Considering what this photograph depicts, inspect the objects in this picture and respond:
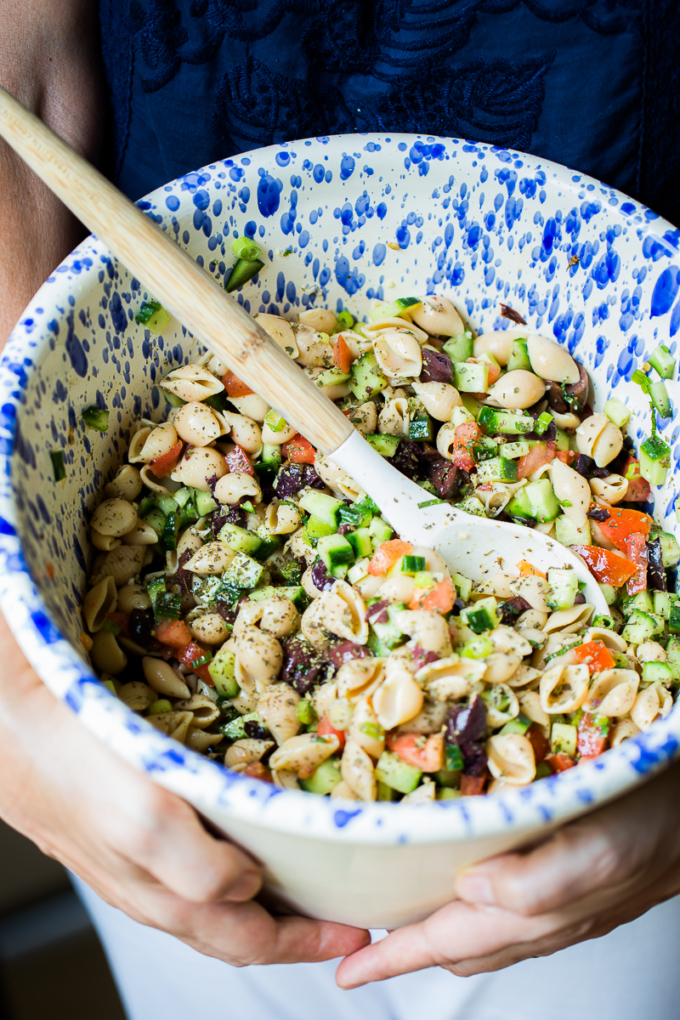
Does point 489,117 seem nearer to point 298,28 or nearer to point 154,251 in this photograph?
point 298,28

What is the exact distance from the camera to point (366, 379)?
1.10 m

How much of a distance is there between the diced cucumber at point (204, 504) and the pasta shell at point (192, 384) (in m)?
0.13

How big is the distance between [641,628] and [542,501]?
204 mm

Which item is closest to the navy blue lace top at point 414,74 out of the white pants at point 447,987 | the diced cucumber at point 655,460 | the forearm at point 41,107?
the forearm at point 41,107

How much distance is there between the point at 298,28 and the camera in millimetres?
1014

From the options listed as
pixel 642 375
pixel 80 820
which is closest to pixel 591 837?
pixel 80 820

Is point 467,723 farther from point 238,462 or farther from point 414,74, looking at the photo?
point 414,74

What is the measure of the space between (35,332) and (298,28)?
55 cm

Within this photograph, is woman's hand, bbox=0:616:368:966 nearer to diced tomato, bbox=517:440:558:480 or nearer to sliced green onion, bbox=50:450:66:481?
sliced green onion, bbox=50:450:66:481

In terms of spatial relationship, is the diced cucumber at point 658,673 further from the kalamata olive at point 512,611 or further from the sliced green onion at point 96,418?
the sliced green onion at point 96,418

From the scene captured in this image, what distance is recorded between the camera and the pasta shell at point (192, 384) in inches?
41.1

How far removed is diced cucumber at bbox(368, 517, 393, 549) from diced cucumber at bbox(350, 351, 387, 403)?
0.21 metres

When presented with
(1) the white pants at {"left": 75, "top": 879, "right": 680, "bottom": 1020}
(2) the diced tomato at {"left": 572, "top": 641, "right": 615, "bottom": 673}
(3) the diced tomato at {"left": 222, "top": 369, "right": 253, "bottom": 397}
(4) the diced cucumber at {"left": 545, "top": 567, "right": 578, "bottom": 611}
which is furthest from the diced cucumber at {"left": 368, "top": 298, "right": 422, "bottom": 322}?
(1) the white pants at {"left": 75, "top": 879, "right": 680, "bottom": 1020}

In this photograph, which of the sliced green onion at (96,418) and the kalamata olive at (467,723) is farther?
the sliced green onion at (96,418)
